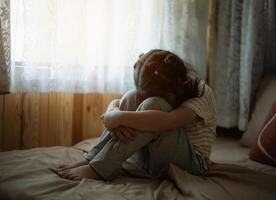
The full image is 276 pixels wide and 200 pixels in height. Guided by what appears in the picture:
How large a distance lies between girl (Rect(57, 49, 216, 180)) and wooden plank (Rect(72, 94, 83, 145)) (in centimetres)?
53

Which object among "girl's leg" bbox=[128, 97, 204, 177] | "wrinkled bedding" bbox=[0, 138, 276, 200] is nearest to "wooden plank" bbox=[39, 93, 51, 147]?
"wrinkled bedding" bbox=[0, 138, 276, 200]

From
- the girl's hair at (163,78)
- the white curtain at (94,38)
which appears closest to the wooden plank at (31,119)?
the white curtain at (94,38)

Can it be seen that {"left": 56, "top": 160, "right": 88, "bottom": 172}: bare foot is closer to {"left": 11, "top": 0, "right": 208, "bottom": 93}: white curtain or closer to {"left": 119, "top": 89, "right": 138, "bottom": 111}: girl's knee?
{"left": 119, "top": 89, "right": 138, "bottom": 111}: girl's knee

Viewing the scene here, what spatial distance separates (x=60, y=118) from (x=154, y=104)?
28.0 inches

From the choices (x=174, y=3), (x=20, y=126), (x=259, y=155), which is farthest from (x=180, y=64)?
(x=20, y=126)

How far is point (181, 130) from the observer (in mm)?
1213

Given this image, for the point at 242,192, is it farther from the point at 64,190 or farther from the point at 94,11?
the point at 94,11

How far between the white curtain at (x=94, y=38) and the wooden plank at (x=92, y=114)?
0.52ft

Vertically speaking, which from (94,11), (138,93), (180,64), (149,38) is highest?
(94,11)

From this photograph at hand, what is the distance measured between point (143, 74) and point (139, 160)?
0.32 metres

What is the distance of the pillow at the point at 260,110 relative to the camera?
→ 1.72 m

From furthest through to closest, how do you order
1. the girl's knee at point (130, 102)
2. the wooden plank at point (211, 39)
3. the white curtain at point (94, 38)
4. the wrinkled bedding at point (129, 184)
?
the wooden plank at point (211, 39) → the white curtain at point (94, 38) → the girl's knee at point (130, 102) → the wrinkled bedding at point (129, 184)

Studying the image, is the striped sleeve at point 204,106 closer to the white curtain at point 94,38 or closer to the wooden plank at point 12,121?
the white curtain at point 94,38

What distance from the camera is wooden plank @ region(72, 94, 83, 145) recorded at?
1806mm
